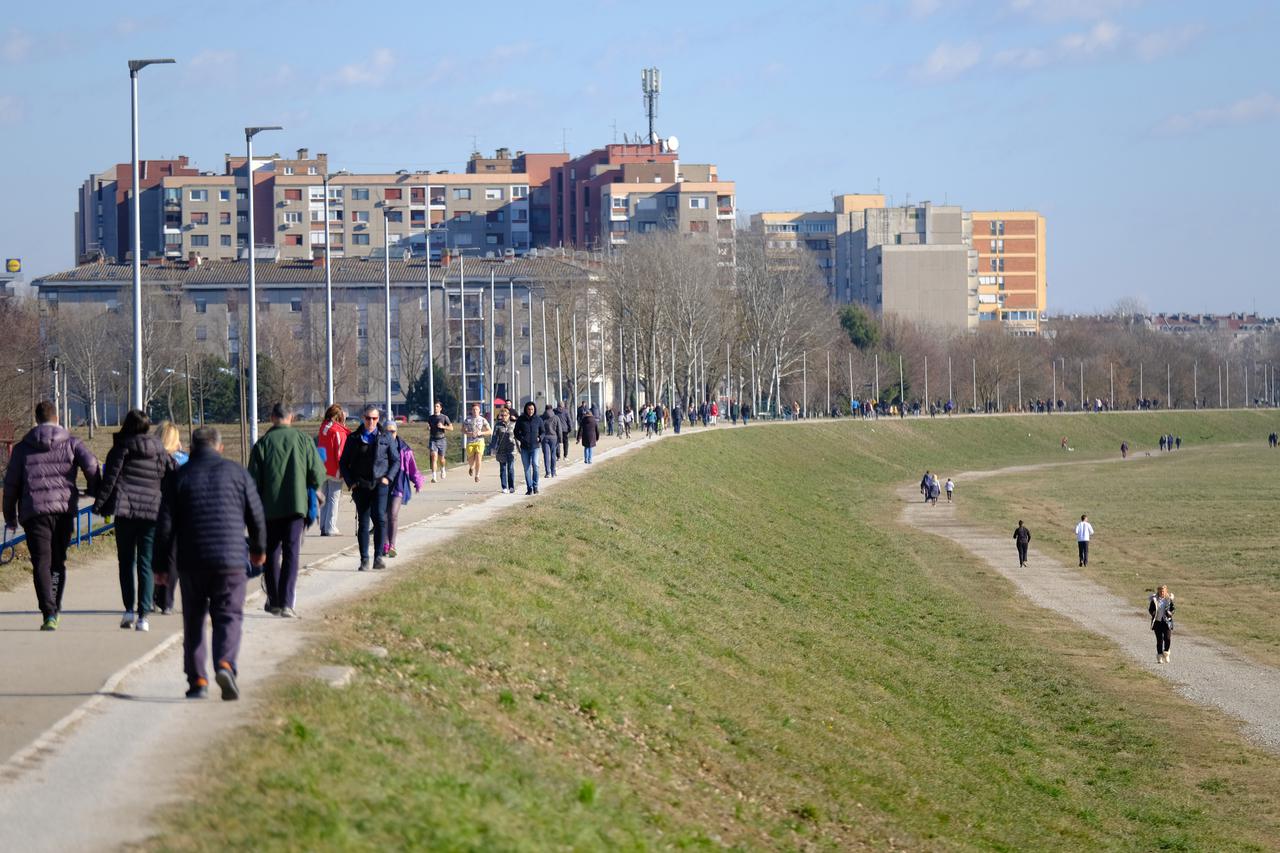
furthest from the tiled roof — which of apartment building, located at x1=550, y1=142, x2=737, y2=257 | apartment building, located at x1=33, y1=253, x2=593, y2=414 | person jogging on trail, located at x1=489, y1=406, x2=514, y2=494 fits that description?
person jogging on trail, located at x1=489, y1=406, x2=514, y2=494

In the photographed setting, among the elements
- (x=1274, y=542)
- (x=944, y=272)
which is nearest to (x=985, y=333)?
(x=944, y=272)

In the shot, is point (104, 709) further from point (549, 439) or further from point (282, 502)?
point (549, 439)

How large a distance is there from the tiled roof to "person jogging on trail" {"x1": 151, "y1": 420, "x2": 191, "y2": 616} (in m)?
89.8

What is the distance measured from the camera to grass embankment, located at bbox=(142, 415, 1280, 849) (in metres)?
10.2

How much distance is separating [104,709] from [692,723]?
6.48 metres

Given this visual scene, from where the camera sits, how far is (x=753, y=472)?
225 feet

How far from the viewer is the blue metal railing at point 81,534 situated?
2072 cm

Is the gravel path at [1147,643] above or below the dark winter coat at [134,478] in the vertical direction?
below

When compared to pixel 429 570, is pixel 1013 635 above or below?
below

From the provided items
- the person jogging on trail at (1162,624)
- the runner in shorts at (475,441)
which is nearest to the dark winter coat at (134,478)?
the person jogging on trail at (1162,624)

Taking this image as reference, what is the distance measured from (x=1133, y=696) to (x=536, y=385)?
290 feet

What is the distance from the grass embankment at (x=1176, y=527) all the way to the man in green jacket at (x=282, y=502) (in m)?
22.3

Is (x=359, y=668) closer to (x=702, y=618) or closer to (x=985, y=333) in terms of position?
(x=702, y=618)

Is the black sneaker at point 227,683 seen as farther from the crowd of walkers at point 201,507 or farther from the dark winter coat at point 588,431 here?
the dark winter coat at point 588,431
